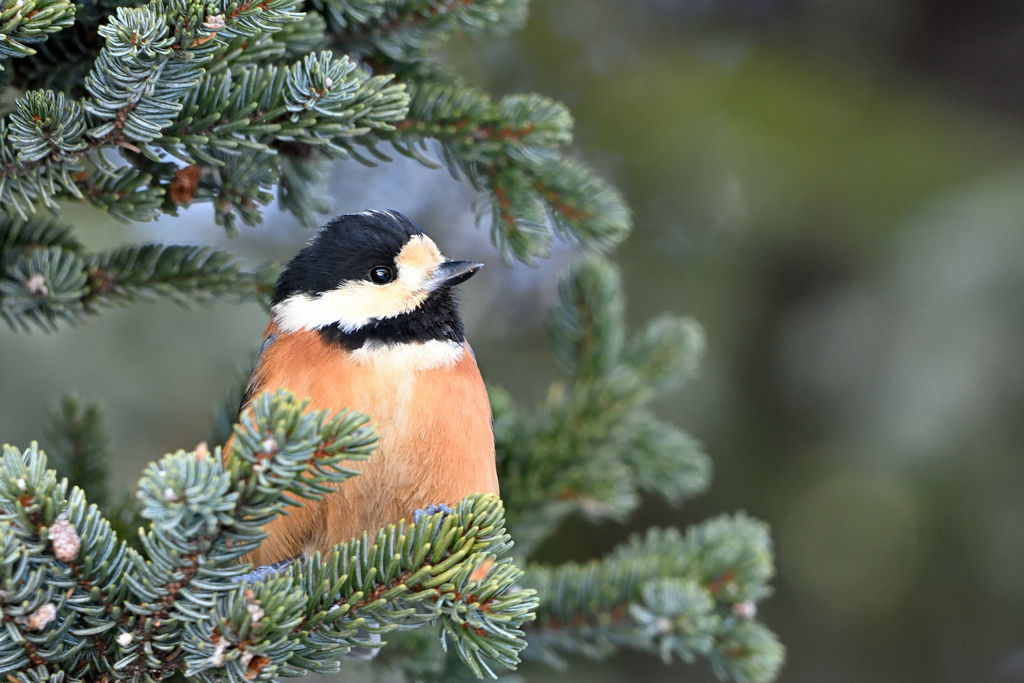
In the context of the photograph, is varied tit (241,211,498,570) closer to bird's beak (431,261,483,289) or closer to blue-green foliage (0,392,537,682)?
bird's beak (431,261,483,289)

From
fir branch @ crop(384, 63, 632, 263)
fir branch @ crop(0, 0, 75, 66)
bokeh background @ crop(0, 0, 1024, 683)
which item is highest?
fir branch @ crop(0, 0, 75, 66)

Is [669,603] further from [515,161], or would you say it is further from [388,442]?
[515,161]

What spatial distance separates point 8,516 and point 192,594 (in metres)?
0.30

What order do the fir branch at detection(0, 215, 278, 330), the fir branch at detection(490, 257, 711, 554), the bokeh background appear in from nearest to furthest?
the fir branch at detection(0, 215, 278, 330) → the fir branch at detection(490, 257, 711, 554) → the bokeh background

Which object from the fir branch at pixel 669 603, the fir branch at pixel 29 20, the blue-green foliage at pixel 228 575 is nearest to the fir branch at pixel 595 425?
the fir branch at pixel 669 603

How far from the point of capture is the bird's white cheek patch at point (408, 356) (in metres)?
2.41

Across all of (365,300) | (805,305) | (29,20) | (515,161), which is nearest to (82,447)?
(365,300)

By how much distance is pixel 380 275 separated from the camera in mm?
2637

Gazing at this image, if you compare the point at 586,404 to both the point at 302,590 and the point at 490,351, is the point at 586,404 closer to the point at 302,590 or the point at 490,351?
the point at 302,590

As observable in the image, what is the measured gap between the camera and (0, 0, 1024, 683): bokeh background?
4.47 meters

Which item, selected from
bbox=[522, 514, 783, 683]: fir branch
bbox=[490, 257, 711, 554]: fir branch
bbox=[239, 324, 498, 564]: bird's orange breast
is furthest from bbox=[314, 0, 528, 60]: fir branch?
bbox=[522, 514, 783, 683]: fir branch


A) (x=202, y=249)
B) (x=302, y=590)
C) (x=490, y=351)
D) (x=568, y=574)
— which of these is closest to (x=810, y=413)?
(x=490, y=351)

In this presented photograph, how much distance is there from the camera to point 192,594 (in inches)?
58.3

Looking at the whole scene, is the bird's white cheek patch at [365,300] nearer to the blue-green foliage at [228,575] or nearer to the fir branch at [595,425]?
the fir branch at [595,425]
